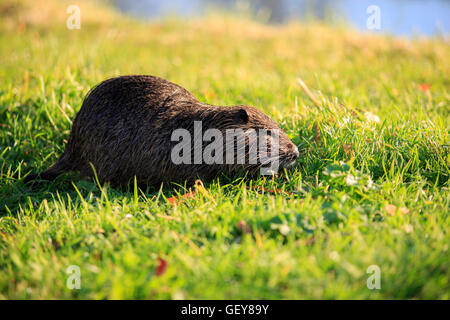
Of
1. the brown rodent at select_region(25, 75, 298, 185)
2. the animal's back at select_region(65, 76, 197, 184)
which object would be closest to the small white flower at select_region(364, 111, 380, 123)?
the brown rodent at select_region(25, 75, 298, 185)

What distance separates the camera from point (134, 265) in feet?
6.38

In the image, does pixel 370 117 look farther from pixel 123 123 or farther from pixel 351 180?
pixel 123 123

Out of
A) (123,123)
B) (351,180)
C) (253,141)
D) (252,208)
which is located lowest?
(252,208)

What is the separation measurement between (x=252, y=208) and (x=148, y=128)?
1.20 m

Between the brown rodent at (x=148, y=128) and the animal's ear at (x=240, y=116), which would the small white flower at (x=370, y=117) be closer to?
the brown rodent at (x=148, y=128)

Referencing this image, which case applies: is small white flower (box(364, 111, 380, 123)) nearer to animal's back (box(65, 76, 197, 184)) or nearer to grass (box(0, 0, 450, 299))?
grass (box(0, 0, 450, 299))

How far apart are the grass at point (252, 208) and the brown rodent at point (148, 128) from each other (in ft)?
0.48

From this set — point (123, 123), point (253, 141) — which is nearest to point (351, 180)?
point (253, 141)

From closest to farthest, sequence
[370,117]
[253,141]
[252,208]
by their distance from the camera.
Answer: [252,208], [253,141], [370,117]

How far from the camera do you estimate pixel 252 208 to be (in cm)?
241

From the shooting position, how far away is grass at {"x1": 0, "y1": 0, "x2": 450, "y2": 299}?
1867mm
